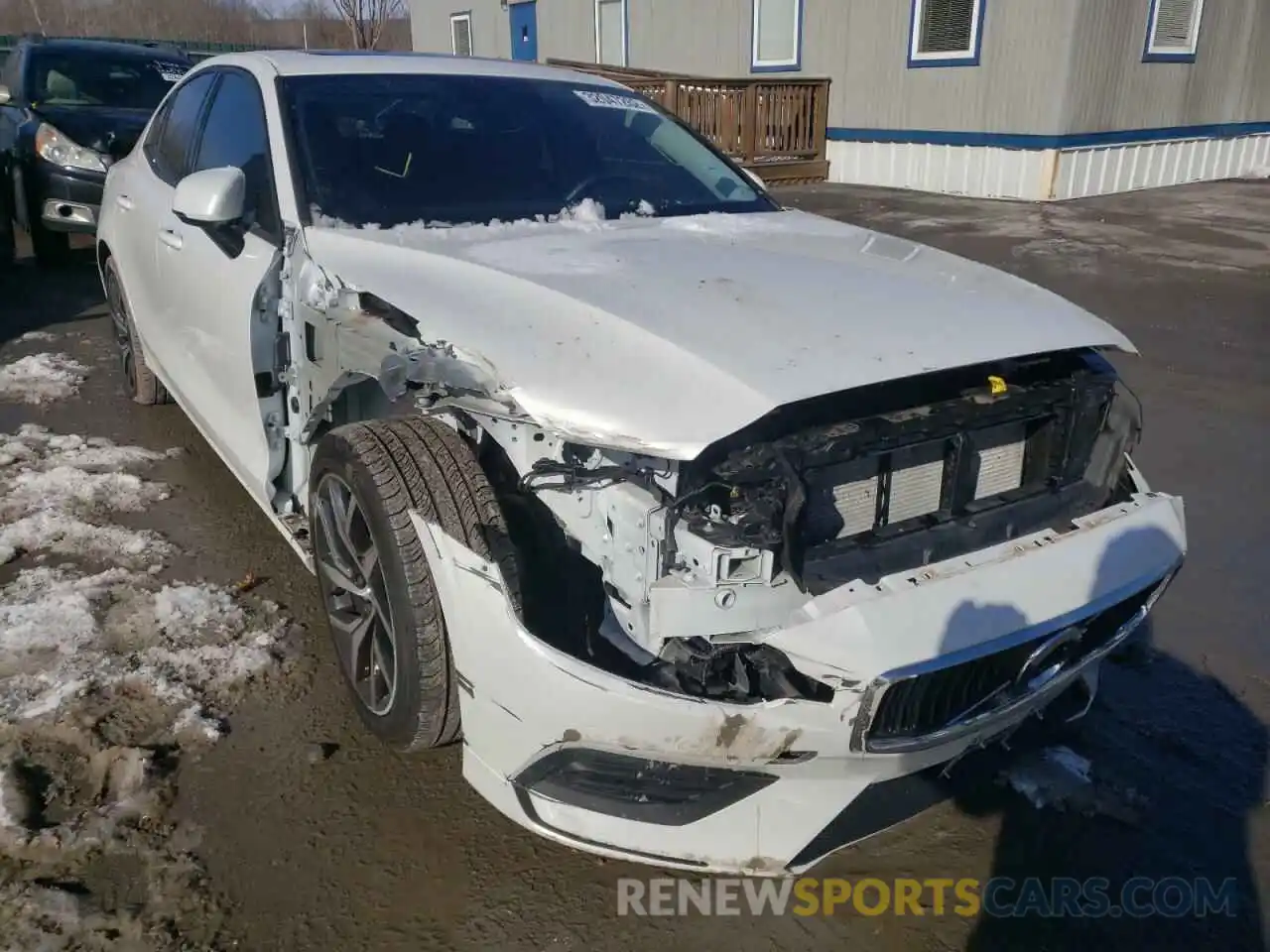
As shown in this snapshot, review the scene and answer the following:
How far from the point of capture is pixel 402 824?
2.51 metres

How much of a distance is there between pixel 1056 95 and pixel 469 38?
15423 millimetres

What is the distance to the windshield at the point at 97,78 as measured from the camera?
8.85 meters

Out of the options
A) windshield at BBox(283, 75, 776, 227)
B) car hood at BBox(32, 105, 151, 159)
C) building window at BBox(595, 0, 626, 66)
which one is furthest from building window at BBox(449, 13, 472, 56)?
windshield at BBox(283, 75, 776, 227)

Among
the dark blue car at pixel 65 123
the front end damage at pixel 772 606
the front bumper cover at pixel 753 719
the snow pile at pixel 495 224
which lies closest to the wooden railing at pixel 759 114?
the dark blue car at pixel 65 123

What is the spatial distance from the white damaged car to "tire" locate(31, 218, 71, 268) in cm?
674

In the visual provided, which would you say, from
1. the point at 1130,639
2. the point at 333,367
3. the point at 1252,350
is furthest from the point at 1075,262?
the point at 333,367

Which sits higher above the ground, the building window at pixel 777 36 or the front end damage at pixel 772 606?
the building window at pixel 777 36

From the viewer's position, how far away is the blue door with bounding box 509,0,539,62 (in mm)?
20406

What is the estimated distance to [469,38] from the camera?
2328cm

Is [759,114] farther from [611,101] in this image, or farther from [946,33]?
A: [611,101]

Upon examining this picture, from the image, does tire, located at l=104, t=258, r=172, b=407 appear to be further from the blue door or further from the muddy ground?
the blue door

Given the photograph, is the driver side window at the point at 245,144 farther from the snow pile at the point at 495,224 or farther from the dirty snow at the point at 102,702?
the dirty snow at the point at 102,702

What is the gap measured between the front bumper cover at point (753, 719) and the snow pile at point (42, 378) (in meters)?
4.43

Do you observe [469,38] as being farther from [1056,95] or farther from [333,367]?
[333,367]
